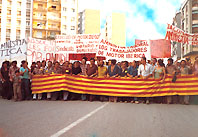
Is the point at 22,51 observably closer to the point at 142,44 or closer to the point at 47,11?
the point at 142,44

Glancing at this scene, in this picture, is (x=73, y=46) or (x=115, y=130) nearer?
(x=115, y=130)

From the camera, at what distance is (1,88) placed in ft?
47.6

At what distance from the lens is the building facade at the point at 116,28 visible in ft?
372

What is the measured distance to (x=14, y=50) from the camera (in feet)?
58.9

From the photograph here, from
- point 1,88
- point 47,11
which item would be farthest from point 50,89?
point 47,11

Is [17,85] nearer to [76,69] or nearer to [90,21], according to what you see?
[76,69]

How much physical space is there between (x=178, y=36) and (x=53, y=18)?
2626 inches

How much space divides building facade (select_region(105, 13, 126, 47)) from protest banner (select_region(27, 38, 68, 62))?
95150 mm

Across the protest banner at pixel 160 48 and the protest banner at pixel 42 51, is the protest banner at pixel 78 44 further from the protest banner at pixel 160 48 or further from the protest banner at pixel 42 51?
the protest banner at pixel 160 48

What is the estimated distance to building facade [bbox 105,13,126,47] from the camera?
113250 mm

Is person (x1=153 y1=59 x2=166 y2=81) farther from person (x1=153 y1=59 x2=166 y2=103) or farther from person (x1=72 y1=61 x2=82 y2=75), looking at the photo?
person (x1=72 y1=61 x2=82 y2=75)

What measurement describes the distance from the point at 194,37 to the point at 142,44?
3.07 m

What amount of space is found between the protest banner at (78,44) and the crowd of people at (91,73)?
407cm

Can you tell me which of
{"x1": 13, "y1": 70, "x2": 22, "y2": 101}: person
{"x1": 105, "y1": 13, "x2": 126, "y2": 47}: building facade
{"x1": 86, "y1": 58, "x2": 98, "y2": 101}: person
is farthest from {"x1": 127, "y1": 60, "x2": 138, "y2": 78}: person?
{"x1": 105, "y1": 13, "x2": 126, "y2": 47}: building facade
